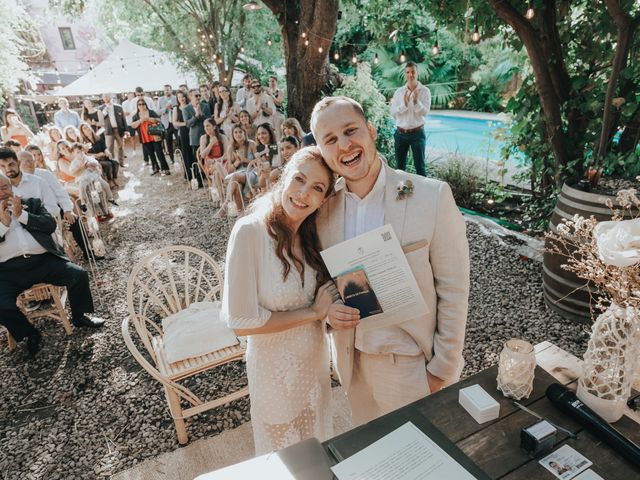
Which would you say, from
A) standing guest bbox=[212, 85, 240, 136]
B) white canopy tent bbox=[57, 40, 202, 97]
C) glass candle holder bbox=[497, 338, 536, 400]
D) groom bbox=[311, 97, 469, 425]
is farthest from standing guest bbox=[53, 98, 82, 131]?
glass candle holder bbox=[497, 338, 536, 400]

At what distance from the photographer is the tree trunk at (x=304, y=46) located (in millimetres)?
6973

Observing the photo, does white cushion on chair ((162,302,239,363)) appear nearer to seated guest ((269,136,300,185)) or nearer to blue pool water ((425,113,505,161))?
seated guest ((269,136,300,185))

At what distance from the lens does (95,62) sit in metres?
29.7

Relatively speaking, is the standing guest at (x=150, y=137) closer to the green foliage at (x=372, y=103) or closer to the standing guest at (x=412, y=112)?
the green foliage at (x=372, y=103)

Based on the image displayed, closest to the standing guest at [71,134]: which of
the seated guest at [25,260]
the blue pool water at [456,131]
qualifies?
the seated guest at [25,260]

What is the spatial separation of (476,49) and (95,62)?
27345 millimetres

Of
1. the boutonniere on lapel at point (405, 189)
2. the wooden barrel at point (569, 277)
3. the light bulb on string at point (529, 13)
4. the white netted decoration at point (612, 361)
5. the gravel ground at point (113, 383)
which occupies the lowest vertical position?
the gravel ground at point (113, 383)

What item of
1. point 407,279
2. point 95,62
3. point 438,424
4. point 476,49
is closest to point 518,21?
point 407,279

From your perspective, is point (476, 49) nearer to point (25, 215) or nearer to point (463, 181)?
point (463, 181)

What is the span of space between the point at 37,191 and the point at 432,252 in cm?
446

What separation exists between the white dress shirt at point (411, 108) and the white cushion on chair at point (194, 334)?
488cm

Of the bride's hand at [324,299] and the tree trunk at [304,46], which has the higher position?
the tree trunk at [304,46]

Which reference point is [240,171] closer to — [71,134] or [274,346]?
[71,134]

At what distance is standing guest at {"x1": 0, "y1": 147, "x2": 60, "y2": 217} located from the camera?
3.96 metres
